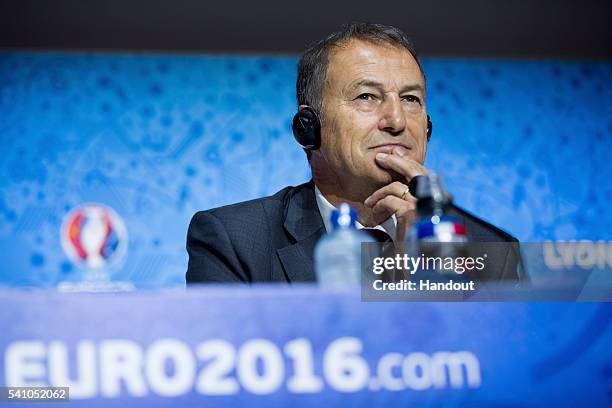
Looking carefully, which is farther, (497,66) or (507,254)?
(497,66)

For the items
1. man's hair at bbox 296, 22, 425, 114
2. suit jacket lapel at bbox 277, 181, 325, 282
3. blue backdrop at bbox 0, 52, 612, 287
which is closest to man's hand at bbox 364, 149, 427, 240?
suit jacket lapel at bbox 277, 181, 325, 282

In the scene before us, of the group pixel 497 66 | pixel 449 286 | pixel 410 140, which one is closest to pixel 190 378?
pixel 449 286

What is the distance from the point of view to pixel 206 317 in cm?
71

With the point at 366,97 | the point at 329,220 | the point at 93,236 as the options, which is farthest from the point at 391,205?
the point at 93,236

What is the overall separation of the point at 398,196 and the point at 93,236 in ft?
6.09

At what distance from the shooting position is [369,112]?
1.75m

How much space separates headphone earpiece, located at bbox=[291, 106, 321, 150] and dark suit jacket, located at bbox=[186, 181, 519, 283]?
0.45ft

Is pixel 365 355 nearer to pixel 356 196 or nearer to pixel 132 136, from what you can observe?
pixel 356 196

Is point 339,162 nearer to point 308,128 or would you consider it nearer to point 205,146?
point 308,128

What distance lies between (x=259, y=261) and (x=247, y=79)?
1.97 m

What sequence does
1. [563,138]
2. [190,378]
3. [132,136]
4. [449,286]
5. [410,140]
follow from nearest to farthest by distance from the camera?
1. [190,378]
2. [449,286]
3. [410,140]
4. [132,136]
5. [563,138]

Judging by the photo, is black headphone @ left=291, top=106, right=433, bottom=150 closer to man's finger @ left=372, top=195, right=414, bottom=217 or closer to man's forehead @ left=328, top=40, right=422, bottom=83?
man's forehead @ left=328, top=40, right=422, bottom=83

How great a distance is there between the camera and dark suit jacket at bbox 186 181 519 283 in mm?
1473

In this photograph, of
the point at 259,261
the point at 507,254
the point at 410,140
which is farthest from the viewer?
the point at 410,140
